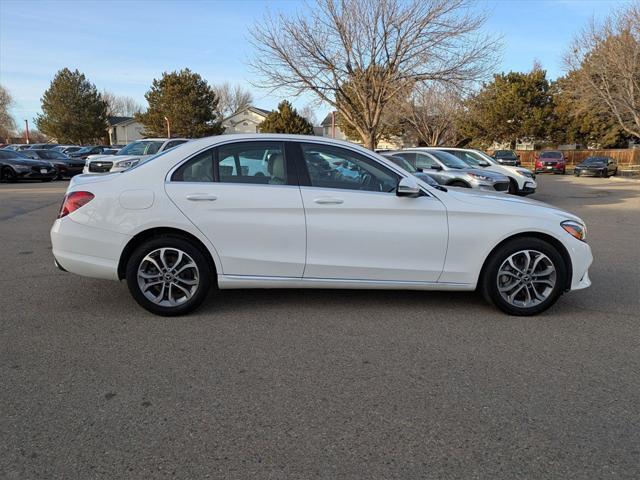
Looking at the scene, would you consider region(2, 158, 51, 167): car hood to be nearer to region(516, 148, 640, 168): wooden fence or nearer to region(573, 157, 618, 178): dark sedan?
region(573, 157, 618, 178): dark sedan

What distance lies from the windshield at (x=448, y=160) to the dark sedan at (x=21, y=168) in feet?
57.4

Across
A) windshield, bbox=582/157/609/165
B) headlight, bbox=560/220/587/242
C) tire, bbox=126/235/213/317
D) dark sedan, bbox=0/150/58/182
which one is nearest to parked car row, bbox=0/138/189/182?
dark sedan, bbox=0/150/58/182

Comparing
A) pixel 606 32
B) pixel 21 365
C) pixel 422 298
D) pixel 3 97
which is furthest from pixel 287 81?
pixel 3 97

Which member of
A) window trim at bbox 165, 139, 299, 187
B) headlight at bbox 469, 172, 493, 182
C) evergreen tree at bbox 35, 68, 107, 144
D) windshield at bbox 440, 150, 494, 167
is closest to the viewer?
window trim at bbox 165, 139, 299, 187

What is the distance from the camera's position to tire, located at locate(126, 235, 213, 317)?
4.43m

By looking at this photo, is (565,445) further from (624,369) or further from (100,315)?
(100,315)

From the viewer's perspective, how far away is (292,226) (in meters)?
4.44

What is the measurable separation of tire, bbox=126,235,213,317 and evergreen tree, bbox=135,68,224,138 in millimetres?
49561

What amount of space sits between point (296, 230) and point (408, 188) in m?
1.07

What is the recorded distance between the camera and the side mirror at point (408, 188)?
4.40 m

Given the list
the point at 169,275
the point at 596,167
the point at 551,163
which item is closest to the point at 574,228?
the point at 169,275

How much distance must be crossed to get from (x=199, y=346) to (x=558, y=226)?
3387mm

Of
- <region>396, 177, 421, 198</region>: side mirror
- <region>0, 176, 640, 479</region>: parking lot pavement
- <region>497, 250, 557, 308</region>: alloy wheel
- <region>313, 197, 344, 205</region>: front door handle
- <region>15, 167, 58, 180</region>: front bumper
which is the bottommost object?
<region>0, 176, 640, 479</region>: parking lot pavement

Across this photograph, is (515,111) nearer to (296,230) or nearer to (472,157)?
(472,157)
